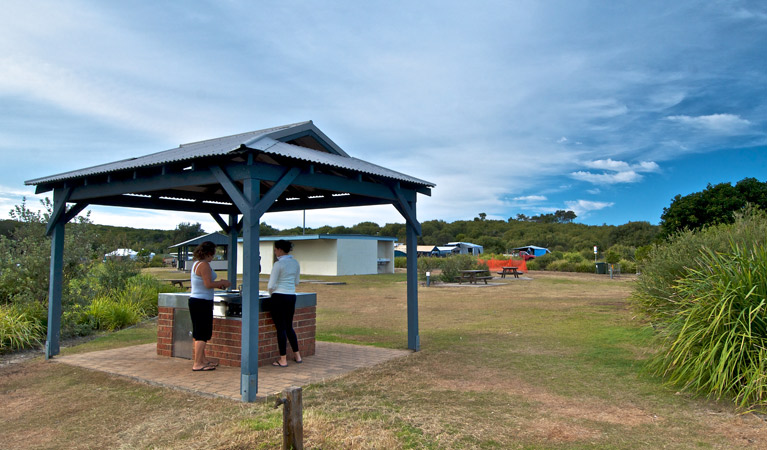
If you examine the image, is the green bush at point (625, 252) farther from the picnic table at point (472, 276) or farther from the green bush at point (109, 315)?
the green bush at point (109, 315)

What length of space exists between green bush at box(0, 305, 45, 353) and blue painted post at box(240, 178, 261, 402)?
5364mm

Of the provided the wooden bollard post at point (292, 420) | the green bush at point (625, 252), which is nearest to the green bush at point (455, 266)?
the green bush at point (625, 252)

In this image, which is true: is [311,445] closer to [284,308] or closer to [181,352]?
[284,308]

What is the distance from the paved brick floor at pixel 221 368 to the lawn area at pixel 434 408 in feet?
0.73

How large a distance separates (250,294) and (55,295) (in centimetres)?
426

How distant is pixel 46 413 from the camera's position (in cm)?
493

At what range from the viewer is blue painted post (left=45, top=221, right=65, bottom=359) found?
7480 millimetres

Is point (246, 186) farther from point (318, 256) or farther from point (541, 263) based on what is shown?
point (541, 263)

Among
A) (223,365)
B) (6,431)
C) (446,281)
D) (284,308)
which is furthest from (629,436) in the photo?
(446,281)

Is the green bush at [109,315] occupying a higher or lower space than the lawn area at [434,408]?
higher

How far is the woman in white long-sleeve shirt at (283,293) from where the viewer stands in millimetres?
6357

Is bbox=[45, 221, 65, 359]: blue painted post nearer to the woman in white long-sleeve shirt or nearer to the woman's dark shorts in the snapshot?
the woman's dark shorts

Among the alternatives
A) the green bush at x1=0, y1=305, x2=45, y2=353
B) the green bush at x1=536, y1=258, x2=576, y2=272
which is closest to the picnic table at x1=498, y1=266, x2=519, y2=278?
the green bush at x1=536, y1=258, x2=576, y2=272

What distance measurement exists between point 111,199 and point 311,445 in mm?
5930
